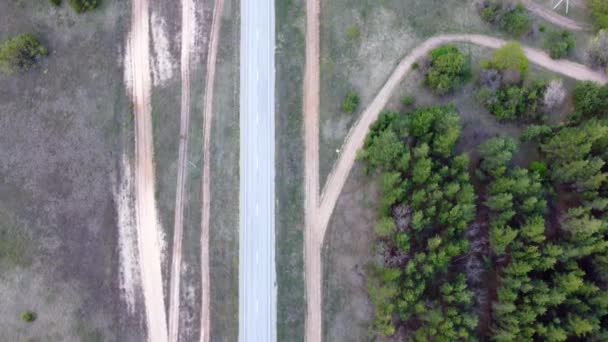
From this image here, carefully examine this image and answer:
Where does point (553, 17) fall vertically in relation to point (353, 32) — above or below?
above

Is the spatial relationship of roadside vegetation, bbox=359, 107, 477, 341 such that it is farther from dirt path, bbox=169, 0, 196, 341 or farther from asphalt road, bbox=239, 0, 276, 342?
dirt path, bbox=169, 0, 196, 341

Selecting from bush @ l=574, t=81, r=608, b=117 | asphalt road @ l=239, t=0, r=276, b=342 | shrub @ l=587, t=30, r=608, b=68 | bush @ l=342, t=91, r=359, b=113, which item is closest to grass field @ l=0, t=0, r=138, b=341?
asphalt road @ l=239, t=0, r=276, b=342

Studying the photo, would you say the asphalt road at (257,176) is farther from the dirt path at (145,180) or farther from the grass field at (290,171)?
the dirt path at (145,180)

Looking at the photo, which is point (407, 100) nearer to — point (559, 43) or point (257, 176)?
point (559, 43)

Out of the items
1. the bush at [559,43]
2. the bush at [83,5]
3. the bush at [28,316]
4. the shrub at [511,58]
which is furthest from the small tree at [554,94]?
the bush at [28,316]

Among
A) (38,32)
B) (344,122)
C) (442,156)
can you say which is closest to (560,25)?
(442,156)

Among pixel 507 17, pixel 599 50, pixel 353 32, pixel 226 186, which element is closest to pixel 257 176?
pixel 226 186
